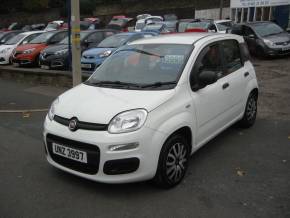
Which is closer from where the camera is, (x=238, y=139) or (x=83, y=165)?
(x=83, y=165)

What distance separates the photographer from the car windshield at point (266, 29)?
49.5ft

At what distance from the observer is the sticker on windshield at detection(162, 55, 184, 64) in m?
4.70

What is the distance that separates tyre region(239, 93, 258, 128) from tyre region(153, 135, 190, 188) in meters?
2.15

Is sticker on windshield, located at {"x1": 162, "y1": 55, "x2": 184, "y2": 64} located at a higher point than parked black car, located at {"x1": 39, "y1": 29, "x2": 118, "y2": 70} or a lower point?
higher

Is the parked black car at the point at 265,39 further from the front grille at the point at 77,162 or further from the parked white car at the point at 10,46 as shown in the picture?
the front grille at the point at 77,162

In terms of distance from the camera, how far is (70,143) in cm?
405

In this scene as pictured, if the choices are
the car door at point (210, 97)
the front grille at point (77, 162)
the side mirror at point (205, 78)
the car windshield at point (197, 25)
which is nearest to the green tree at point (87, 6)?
the car windshield at point (197, 25)

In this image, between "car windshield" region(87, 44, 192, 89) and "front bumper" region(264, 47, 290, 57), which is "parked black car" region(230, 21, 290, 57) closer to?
"front bumper" region(264, 47, 290, 57)

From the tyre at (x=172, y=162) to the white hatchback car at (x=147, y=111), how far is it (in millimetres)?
11

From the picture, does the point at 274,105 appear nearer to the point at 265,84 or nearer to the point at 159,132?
the point at 265,84

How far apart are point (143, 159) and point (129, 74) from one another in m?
1.44

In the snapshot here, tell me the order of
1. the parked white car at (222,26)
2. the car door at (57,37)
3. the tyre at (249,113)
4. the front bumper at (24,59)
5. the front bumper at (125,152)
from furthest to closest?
the parked white car at (222,26)
the car door at (57,37)
the front bumper at (24,59)
the tyre at (249,113)
the front bumper at (125,152)

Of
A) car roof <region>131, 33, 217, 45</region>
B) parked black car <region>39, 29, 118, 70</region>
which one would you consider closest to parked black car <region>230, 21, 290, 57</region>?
parked black car <region>39, 29, 118, 70</region>

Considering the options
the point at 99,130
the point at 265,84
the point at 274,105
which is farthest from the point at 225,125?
the point at 265,84
